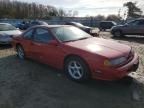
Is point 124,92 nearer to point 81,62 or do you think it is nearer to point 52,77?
point 81,62

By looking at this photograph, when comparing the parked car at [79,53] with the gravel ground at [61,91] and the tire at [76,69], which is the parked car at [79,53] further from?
the gravel ground at [61,91]

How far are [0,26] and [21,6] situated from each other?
204 ft

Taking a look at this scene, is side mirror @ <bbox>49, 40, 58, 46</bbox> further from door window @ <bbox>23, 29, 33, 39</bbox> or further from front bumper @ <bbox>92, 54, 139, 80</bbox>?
front bumper @ <bbox>92, 54, 139, 80</bbox>

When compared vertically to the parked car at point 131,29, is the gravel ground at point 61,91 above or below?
below

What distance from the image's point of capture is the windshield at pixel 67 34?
6.51m

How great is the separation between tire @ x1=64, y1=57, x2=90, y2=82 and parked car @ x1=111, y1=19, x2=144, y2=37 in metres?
12.1

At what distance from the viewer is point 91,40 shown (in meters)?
6.61

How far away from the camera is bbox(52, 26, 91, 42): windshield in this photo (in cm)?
651

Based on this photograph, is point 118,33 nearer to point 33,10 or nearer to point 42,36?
point 42,36

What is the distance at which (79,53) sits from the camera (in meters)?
5.66

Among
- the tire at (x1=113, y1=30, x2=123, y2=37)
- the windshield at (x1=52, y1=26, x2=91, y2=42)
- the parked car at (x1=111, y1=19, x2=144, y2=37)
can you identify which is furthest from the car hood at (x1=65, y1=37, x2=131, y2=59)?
the tire at (x1=113, y1=30, x2=123, y2=37)

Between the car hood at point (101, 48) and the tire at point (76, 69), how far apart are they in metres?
0.34

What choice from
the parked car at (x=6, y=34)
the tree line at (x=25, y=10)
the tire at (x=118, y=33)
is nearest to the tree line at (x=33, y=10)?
the tree line at (x=25, y=10)

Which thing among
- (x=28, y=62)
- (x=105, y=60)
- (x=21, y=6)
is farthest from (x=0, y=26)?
(x=21, y=6)
